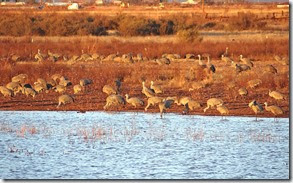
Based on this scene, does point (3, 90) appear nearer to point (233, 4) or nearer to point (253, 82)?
point (253, 82)

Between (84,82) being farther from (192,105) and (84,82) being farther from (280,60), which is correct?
(280,60)

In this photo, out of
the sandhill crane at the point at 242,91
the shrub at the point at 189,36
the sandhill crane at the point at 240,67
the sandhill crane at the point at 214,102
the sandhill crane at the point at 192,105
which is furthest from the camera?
the shrub at the point at 189,36

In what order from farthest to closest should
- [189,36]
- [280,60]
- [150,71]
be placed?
[189,36], [280,60], [150,71]

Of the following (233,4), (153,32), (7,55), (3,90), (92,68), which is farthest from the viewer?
(233,4)

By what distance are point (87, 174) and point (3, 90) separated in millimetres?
6719

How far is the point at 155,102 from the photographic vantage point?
16234mm

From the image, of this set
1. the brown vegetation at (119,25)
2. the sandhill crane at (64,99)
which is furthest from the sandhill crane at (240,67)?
the brown vegetation at (119,25)

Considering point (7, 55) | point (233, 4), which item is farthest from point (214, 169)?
point (233, 4)

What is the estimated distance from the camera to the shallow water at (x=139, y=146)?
451 inches

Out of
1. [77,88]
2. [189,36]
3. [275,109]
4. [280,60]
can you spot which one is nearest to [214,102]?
[275,109]

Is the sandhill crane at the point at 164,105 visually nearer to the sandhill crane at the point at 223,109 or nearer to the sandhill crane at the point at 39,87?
the sandhill crane at the point at 223,109

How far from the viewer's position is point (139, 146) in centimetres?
1320

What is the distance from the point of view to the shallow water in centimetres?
1145

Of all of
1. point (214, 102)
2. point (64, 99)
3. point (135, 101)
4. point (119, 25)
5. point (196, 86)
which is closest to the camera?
point (214, 102)
